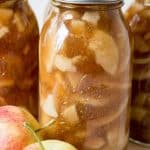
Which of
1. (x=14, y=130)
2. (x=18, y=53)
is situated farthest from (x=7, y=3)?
(x=14, y=130)

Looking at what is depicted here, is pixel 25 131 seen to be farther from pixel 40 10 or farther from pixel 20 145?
pixel 40 10

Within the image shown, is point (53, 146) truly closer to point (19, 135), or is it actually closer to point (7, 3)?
point (19, 135)

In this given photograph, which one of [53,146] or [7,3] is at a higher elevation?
[7,3]

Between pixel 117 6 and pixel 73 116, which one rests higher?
pixel 117 6

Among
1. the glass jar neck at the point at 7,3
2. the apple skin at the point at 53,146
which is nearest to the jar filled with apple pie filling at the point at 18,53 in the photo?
the glass jar neck at the point at 7,3

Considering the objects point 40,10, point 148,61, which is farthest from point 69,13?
point 40,10

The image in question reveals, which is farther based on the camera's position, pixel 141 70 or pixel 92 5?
pixel 141 70

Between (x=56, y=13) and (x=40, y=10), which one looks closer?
(x=56, y=13)
